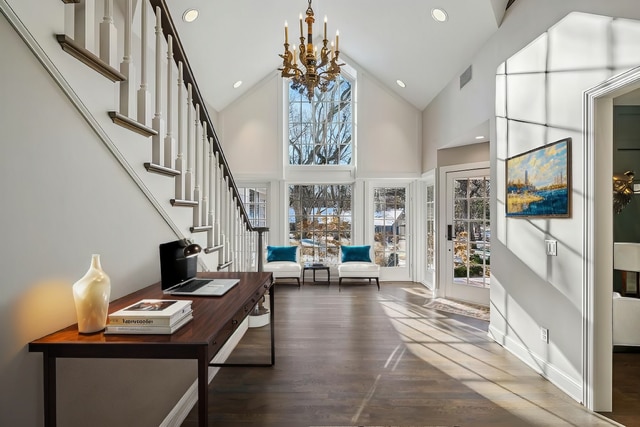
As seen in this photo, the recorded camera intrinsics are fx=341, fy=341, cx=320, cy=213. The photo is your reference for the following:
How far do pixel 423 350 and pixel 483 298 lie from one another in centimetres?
215

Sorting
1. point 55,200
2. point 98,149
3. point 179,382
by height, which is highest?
point 98,149

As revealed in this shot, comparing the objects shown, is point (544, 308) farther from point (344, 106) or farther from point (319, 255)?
point (344, 106)

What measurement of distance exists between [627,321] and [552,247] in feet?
4.34

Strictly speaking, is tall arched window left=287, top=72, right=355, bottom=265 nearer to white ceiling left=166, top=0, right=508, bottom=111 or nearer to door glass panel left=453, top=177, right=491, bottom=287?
white ceiling left=166, top=0, right=508, bottom=111

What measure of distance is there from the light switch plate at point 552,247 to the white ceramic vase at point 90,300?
2.96m

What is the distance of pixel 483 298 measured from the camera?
4914mm

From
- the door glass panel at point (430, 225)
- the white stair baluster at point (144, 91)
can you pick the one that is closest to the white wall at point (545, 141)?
the door glass panel at point (430, 225)

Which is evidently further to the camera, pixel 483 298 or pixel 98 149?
pixel 483 298

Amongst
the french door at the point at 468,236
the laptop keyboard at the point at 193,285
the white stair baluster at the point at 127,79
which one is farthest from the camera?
the french door at the point at 468,236

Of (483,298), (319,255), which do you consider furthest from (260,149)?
(483,298)

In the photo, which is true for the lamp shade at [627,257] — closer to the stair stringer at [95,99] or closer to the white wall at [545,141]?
the white wall at [545,141]

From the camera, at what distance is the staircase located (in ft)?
4.11

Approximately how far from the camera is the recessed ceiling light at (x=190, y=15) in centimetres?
379

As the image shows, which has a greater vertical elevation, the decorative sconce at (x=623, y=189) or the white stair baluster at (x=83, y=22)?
the white stair baluster at (x=83, y=22)
